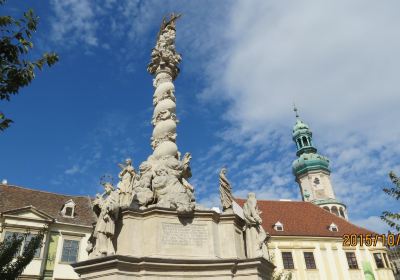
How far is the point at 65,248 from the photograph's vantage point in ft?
77.7

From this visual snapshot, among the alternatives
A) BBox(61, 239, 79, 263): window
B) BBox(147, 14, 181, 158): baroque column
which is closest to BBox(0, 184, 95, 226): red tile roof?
BBox(61, 239, 79, 263): window

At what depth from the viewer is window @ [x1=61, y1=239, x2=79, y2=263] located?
23375mm

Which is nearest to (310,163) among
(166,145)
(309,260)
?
(309,260)

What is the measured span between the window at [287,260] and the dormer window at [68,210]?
690 inches

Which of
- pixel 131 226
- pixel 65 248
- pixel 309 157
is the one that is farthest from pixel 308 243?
pixel 309 157

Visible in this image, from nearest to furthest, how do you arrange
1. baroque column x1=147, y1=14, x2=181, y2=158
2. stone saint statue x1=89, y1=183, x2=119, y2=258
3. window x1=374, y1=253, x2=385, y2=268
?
stone saint statue x1=89, y1=183, x2=119, y2=258 < baroque column x1=147, y1=14, x2=181, y2=158 < window x1=374, y1=253, x2=385, y2=268

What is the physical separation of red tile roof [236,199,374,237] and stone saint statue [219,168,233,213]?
22.9 metres

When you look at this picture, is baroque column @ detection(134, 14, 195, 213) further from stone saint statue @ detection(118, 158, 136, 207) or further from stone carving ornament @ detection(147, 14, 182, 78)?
stone saint statue @ detection(118, 158, 136, 207)

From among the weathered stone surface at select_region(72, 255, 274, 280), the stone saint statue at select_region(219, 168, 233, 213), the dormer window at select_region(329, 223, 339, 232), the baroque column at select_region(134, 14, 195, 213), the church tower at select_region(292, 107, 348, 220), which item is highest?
the church tower at select_region(292, 107, 348, 220)

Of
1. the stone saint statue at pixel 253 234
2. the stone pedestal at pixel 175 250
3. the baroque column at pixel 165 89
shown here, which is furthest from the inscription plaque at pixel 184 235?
the baroque column at pixel 165 89

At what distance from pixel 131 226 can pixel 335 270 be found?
26.9 m

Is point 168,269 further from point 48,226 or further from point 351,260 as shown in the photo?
point 351,260

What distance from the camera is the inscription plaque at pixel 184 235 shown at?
332 inches

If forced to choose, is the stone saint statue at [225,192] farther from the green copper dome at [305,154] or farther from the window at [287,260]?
the green copper dome at [305,154]
